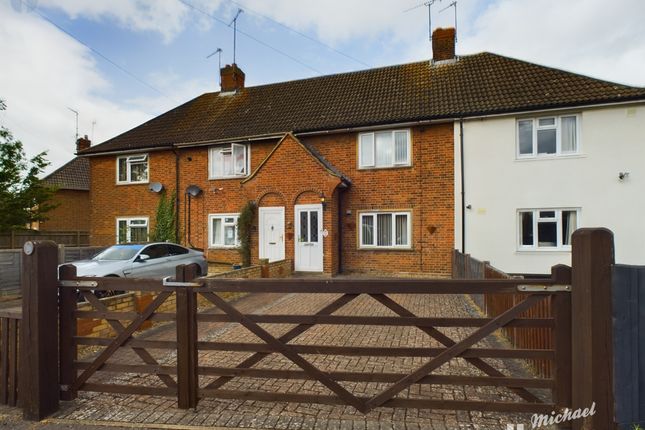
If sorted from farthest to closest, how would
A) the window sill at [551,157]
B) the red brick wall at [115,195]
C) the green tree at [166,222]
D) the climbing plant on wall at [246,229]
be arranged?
the red brick wall at [115,195] < the green tree at [166,222] < the climbing plant on wall at [246,229] < the window sill at [551,157]

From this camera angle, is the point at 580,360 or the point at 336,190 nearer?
the point at 580,360

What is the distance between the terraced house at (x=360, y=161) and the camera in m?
12.1

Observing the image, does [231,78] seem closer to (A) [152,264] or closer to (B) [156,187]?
(B) [156,187]

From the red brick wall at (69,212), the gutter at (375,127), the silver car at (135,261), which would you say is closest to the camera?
the silver car at (135,261)

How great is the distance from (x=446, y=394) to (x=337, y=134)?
1101cm

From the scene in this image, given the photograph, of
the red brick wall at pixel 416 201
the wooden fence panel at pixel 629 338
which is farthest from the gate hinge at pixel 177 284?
the red brick wall at pixel 416 201

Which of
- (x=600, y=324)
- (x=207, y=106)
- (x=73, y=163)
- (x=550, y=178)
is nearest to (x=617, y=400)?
(x=600, y=324)

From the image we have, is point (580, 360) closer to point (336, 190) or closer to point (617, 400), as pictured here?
point (617, 400)

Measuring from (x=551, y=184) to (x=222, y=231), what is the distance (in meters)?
12.1

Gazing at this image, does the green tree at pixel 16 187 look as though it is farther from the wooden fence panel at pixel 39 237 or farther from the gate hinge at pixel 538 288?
the gate hinge at pixel 538 288

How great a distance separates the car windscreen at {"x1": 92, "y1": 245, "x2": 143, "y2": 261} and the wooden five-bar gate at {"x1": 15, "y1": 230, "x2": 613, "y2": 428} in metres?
6.01

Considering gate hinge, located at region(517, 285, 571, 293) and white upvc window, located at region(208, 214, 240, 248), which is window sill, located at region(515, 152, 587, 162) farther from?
white upvc window, located at region(208, 214, 240, 248)

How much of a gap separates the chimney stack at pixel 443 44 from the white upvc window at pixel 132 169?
13639 millimetres

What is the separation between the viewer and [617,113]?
1086cm
